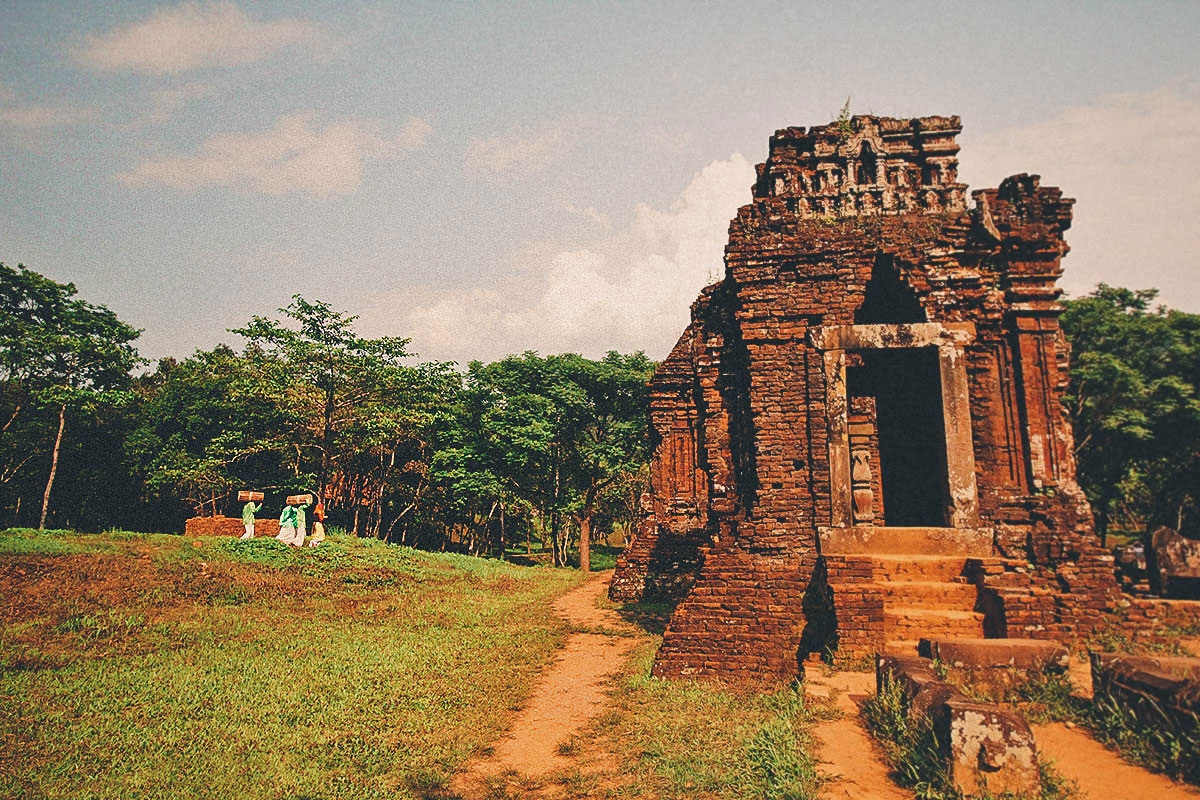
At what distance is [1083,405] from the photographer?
2194cm

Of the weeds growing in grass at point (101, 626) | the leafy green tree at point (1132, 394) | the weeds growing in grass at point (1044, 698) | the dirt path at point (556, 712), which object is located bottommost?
the dirt path at point (556, 712)

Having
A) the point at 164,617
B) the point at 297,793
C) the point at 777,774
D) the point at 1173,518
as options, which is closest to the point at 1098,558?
the point at 777,774

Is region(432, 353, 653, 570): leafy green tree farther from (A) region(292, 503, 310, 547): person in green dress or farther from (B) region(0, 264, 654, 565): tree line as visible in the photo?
(A) region(292, 503, 310, 547): person in green dress

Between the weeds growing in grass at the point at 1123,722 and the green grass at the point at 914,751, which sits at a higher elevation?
the weeds growing in grass at the point at 1123,722

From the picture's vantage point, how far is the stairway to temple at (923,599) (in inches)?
277

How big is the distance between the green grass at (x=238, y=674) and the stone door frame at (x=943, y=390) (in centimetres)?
482

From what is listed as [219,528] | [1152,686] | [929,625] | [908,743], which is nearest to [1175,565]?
[929,625]

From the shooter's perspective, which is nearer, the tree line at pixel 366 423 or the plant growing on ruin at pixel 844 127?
the plant growing on ruin at pixel 844 127

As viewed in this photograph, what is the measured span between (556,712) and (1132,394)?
23448 millimetres

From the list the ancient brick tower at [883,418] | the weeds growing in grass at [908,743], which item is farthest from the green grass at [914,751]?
the ancient brick tower at [883,418]

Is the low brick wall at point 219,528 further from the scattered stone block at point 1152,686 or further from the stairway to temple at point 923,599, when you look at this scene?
the scattered stone block at point 1152,686

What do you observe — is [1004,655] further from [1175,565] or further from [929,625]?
[1175,565]

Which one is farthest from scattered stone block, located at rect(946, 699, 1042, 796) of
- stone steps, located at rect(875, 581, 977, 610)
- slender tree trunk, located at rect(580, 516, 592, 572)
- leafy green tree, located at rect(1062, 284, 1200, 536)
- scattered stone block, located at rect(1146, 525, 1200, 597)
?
slender tree trunk, located at rect(580, 516, 592, 572)

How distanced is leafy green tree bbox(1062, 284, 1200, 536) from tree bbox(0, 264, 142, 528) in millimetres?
33275
